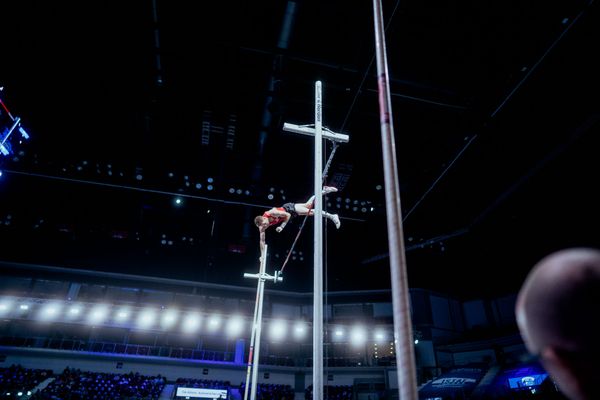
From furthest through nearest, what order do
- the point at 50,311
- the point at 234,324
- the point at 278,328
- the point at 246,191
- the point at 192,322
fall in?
1. the point at 278,328
2. the point at 234,324
3. the point at 192,322
4. the point at 50,311
5. the point at 246,191

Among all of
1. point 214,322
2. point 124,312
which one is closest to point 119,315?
point 124,312

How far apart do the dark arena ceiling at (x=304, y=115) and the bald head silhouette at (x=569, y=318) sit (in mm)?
8917

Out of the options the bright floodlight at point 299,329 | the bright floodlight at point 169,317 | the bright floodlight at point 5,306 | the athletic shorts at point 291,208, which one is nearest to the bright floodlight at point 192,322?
the bright floodlight at point 169,317

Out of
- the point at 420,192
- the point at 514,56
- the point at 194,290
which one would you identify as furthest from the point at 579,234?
the point at 194,290

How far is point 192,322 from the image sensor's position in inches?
916

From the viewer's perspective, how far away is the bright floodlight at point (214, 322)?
77.0 ft

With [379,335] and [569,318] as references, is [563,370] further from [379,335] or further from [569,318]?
[379,335]

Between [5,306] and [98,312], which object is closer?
[98,312]

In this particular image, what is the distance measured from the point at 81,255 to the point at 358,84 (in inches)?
940

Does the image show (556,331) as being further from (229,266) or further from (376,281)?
(376,281)

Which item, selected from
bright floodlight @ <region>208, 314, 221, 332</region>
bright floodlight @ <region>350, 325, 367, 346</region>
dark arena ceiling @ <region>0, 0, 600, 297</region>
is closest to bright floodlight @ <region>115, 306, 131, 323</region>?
bright floodlight @ <region>208, 314, 221, 332</region>

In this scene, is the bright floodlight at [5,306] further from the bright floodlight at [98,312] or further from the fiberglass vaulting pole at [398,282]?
the fiberglass vaulting pole at [398,282]

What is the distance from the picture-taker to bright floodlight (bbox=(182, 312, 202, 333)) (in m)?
23.1

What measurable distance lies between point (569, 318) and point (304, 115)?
1187 cm
